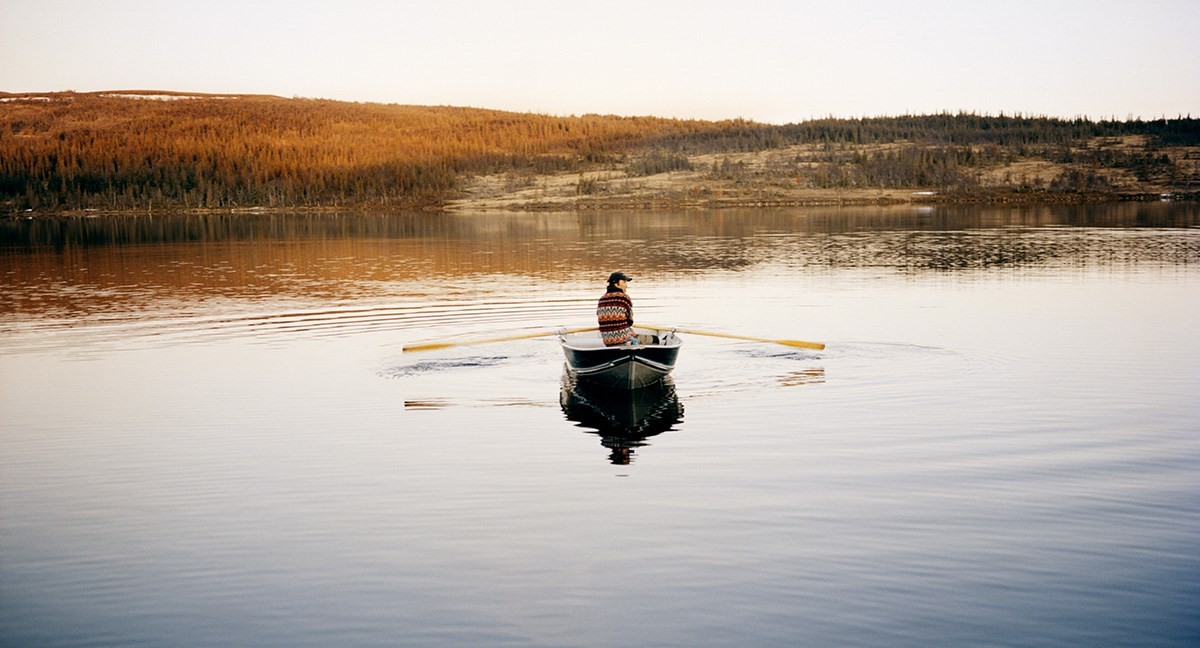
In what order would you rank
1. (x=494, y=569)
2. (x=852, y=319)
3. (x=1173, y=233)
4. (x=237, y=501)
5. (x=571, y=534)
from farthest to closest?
(x=1173, y=233), (x=852, y=319), (x=237, y=501), (x=571, y=534), (x=494, y=569)

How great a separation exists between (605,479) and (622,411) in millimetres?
5611

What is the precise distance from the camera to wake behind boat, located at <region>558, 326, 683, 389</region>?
2300 centimetres

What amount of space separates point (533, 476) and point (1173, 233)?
2826 inches

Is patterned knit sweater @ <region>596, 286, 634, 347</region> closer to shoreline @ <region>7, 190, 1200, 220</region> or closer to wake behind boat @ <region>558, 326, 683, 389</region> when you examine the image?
wake behind boat @ <region>558, 326, 683, 389</region>

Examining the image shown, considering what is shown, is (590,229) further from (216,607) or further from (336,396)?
(216,607)

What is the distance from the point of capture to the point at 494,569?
42.5 ft

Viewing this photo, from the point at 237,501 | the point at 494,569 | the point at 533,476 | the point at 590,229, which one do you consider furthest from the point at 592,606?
the point at 590,229

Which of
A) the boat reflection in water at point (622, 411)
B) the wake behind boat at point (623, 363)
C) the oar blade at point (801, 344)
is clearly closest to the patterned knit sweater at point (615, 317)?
the wake behind boat at point (623, 363)

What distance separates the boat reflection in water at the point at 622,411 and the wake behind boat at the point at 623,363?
0.99 feet

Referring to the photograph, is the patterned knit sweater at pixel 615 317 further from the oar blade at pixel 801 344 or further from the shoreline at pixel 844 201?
the shoreline at pixel 844 201

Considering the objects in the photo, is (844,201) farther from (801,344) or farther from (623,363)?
(623,363)

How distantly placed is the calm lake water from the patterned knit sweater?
139 cm

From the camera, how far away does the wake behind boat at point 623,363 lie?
23000 mm

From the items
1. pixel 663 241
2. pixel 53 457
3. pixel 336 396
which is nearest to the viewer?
pixel 53 457
